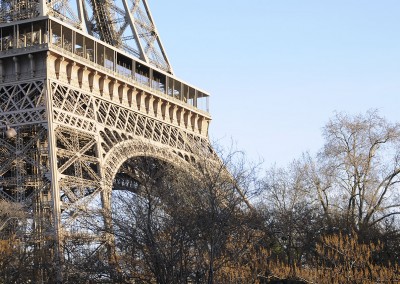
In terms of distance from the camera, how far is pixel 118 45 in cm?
5169

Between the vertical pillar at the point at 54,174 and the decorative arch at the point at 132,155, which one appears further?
the decorative arch at the point at 132,155

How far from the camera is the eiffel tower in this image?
→ 38469 millimetres

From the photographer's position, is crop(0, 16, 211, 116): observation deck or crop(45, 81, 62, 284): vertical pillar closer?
crop(45, 81, 62, 284): vertical pillar

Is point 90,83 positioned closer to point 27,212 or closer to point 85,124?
point 85,124

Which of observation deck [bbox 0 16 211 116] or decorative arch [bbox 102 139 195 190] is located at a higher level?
observation deck [bbox 0 16 211 116]

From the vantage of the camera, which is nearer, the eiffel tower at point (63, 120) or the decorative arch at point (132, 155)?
the eiffel tower at point (63, 120)

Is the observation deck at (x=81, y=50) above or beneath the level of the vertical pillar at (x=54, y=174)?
above

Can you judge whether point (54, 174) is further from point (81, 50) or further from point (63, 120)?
point (81, 50)

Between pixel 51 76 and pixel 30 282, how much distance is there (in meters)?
10.3

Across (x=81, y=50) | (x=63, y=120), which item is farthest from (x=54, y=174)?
(x=81, y=50)

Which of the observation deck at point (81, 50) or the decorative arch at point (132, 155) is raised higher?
the observation deck at point (81, 50)

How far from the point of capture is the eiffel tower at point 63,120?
38.5 meters

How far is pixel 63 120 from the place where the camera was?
40.6 meters

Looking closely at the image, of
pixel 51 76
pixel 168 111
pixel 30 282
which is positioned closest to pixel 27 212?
pixel 30 282
